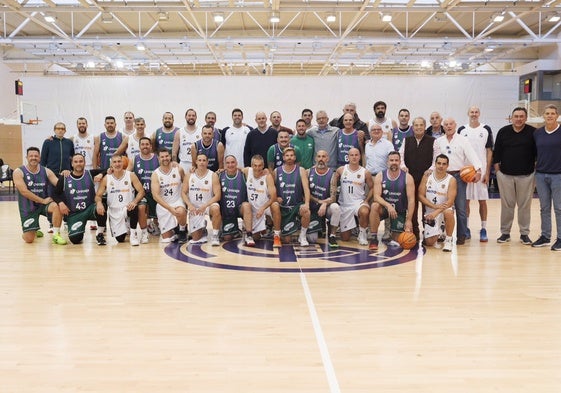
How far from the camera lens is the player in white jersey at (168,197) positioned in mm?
5965

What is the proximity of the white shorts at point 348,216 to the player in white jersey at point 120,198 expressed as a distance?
7.67 feet

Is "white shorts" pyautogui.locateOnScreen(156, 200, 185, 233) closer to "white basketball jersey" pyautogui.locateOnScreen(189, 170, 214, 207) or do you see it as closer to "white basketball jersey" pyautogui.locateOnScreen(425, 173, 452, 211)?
"white basketball jersey" pyautogui.locateOnScreen(189, 170, 214, 207)

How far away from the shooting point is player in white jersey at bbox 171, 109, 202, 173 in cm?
655

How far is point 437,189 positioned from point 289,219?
1.67m

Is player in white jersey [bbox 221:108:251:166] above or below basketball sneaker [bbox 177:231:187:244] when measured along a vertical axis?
above

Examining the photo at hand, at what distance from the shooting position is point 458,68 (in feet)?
58.6

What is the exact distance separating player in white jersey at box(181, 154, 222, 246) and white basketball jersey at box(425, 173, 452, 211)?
236cm

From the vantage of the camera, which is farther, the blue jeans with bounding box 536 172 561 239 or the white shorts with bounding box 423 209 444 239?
the white shorts with bounding box 423 209 444 239

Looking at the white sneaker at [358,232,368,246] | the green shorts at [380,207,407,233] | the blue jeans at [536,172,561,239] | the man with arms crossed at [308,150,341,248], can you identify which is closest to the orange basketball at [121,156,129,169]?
the man with arms crossed at [308,150,341,248]

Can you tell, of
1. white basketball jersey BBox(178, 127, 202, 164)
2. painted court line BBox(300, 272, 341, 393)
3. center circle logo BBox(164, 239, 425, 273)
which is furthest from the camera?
white basketball jersey BBox(178, 127, 202, 164)

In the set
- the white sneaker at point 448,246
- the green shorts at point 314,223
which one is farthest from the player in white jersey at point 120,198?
the white sneaker at point 448,246

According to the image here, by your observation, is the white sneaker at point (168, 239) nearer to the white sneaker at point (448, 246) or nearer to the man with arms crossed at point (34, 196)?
the man with arms crossed at point (34, 196)

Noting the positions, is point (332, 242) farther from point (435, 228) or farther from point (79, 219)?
point (79, 219)

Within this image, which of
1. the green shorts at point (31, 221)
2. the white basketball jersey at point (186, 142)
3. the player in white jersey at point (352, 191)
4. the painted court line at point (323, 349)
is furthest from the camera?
the white basketball jersey at point (186, 142)
